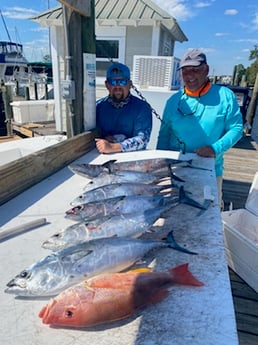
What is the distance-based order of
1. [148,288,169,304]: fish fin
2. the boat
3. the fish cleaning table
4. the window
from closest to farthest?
the fish cleaning table → [148,288,169,304]: fish fin → the window → the boat

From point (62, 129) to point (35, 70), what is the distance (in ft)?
80.6

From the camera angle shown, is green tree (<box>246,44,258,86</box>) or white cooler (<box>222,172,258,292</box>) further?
green tree (<box>246,44,258,86</box>)

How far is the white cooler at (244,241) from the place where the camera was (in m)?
2.40

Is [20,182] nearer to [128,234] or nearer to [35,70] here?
[128,234]

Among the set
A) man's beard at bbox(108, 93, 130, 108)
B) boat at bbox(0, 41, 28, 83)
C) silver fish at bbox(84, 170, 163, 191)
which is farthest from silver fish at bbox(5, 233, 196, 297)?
boat at bbox(0, 41, 28, 83)

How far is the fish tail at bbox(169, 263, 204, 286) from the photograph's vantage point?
939 mm

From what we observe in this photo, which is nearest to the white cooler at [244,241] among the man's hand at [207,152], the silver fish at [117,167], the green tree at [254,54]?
the man's hand at [207,152]

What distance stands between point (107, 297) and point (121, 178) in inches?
40.0

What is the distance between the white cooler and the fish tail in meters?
1.61

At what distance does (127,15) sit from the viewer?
6.82 meters

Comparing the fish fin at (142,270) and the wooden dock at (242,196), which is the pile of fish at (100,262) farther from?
the wooden dock at (242,196)

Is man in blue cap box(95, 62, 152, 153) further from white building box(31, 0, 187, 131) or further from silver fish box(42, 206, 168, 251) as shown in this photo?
white building box(31, 0, 187, 131)

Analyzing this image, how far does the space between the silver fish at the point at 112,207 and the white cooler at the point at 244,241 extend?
1.36 meters

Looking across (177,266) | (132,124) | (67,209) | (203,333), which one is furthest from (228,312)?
(132,124)
